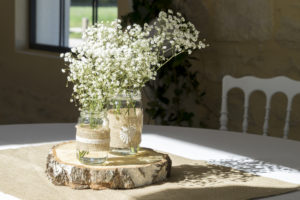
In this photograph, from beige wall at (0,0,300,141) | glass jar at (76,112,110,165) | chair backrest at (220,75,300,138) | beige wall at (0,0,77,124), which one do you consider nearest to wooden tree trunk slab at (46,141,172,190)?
glass jar at (76,112,110,165)

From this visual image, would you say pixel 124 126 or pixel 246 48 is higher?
pixel 246 48

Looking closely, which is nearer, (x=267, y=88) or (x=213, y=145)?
(x=213, y=145)

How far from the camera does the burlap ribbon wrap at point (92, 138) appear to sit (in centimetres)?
138

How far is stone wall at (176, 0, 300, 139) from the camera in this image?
3.08 meters

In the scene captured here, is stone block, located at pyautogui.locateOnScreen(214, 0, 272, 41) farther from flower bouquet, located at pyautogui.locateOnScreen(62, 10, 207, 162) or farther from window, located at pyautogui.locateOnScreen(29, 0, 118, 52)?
flower bouquet, located at pyautogui.locateOnScreen(62, 10, 207, 162)

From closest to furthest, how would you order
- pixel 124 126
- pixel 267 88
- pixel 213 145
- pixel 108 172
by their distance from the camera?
pixel 108 172 < pixel 124 126 < pixel 213 145 < pixel 267 88

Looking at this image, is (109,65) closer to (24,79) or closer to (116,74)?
(116,74)

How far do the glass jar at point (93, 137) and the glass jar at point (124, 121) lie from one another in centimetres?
9

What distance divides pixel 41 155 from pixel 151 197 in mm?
484

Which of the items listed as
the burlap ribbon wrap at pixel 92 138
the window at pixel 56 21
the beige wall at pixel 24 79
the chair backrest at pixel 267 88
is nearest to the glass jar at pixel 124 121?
the burlap ribbon wrap at pixel 92 138

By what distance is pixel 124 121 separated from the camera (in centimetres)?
149

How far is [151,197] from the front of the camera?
1301mm

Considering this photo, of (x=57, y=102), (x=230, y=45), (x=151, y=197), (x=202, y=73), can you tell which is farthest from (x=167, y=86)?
(x=151, y=197)

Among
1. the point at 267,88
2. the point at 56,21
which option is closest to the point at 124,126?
the point at 267,88
